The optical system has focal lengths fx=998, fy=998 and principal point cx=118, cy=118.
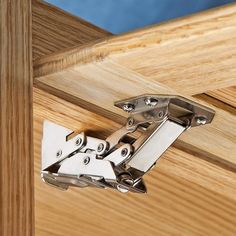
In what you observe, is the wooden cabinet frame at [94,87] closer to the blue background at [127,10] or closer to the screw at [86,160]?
the screw at [86,160]

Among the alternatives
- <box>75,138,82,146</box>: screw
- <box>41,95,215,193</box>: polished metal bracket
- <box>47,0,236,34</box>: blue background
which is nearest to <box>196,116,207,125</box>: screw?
<box>41,95,215,193</box>: polished metal bracket

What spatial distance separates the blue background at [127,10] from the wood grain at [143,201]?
26 cm

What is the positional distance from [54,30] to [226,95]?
151mm

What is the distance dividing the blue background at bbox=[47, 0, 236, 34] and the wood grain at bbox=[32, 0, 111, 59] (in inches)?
11.2

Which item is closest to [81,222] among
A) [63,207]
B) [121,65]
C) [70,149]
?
[63,207]

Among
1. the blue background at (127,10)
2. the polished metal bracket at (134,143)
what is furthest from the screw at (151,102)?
the blue background at (127,10)

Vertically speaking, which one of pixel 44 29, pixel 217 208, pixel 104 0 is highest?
pixel 44 29

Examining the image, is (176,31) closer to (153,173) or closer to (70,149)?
(70,149)

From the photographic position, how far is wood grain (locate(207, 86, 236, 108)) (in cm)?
79

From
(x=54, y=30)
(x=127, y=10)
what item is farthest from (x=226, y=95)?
(x=127, y=10)

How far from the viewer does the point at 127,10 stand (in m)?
1.19

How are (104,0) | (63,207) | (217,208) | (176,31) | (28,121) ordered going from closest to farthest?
(176,31) → (28,121) → (63,207) → (217,208) → (104,0)

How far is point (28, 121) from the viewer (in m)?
0.76

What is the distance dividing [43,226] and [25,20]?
0.73ft
